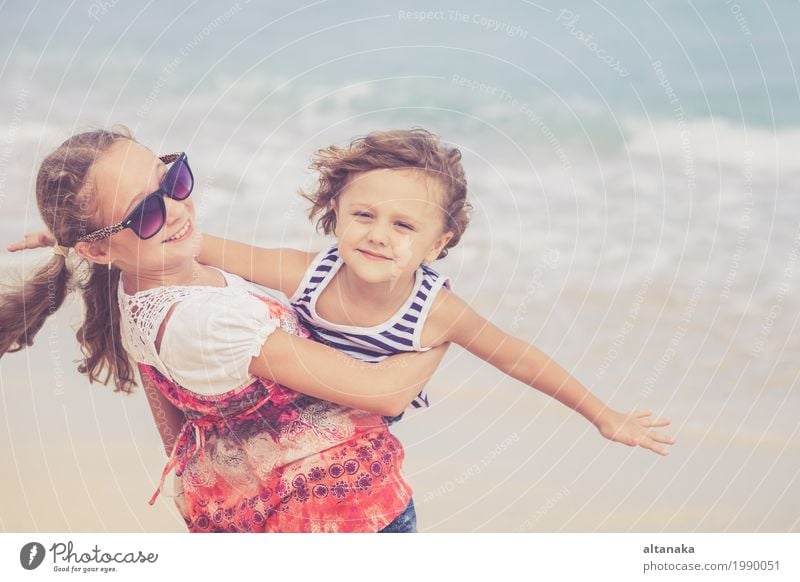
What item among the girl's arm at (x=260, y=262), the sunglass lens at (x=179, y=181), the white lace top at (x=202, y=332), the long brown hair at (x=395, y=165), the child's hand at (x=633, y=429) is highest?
the long brown hair at (x=395, y=165)

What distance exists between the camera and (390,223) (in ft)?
11.3

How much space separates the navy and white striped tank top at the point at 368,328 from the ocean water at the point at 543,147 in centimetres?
21

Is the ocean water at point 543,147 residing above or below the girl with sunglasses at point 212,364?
above

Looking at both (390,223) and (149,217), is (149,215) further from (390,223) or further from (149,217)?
(390,223)

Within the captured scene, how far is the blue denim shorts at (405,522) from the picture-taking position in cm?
366

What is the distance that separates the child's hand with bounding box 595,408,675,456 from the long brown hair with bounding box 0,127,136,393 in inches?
60.6

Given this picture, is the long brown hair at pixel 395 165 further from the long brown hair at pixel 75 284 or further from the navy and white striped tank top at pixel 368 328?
the long brown hair at pixel 75 284

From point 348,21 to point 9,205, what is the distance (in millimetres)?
1285

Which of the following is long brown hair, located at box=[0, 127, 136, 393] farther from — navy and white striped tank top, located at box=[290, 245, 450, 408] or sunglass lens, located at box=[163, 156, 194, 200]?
navy and white striped tank top, located at box=[290, 245, 450, 408]

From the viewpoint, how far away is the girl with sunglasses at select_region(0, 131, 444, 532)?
11.2 ft
